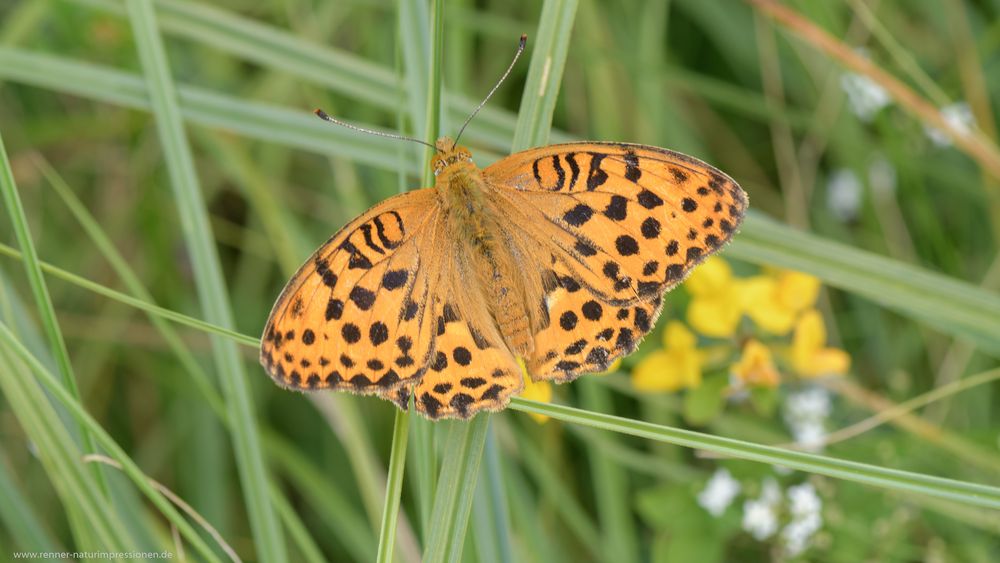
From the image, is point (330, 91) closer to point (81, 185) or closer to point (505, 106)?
point (505, 106)

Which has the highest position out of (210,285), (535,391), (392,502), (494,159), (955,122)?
(955,122)

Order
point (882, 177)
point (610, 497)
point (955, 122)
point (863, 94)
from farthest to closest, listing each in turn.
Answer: point (882, 177), point (863, 94), point (955, 122), point (610, 497)

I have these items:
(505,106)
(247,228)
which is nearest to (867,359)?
(505,106)

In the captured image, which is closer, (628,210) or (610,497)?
(628,210)

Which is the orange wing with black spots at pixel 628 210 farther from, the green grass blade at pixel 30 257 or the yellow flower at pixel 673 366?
the green grass blade at pixel 30 257

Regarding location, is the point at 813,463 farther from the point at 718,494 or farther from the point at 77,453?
the point at 77,453

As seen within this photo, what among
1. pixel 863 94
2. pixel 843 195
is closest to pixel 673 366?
pixel 863 94
